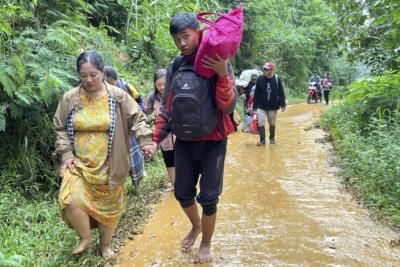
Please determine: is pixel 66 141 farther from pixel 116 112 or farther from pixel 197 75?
pixel 197 75

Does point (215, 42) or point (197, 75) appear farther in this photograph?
point (197, 75)

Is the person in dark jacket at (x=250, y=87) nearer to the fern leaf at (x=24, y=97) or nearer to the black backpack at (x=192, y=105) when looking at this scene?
the fern leaf at (x=24, y=97)

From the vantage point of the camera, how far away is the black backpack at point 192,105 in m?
3.29

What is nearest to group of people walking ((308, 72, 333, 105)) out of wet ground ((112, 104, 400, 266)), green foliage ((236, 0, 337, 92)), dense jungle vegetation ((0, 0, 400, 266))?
green foliage ((236, 0, 337, 92))

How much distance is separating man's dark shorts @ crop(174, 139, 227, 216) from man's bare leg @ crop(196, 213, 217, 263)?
84mm

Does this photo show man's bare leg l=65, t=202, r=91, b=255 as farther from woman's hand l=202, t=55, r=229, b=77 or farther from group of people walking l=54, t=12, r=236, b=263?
woman's hand l=202, t=55, r=229, b=77

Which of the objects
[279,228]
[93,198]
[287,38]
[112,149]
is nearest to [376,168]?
[279,228]

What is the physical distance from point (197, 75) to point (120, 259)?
5.93ft

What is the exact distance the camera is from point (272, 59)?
26.0 metres

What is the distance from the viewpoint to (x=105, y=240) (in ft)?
13.0

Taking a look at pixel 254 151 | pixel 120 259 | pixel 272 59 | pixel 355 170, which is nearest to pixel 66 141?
pixel 120 259

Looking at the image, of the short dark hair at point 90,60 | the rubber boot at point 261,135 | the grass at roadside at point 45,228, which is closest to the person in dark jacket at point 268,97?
the rubber boot at point 261,135

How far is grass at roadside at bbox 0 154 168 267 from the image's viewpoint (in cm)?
385

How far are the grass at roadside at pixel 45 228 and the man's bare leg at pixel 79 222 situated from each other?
132 mm
